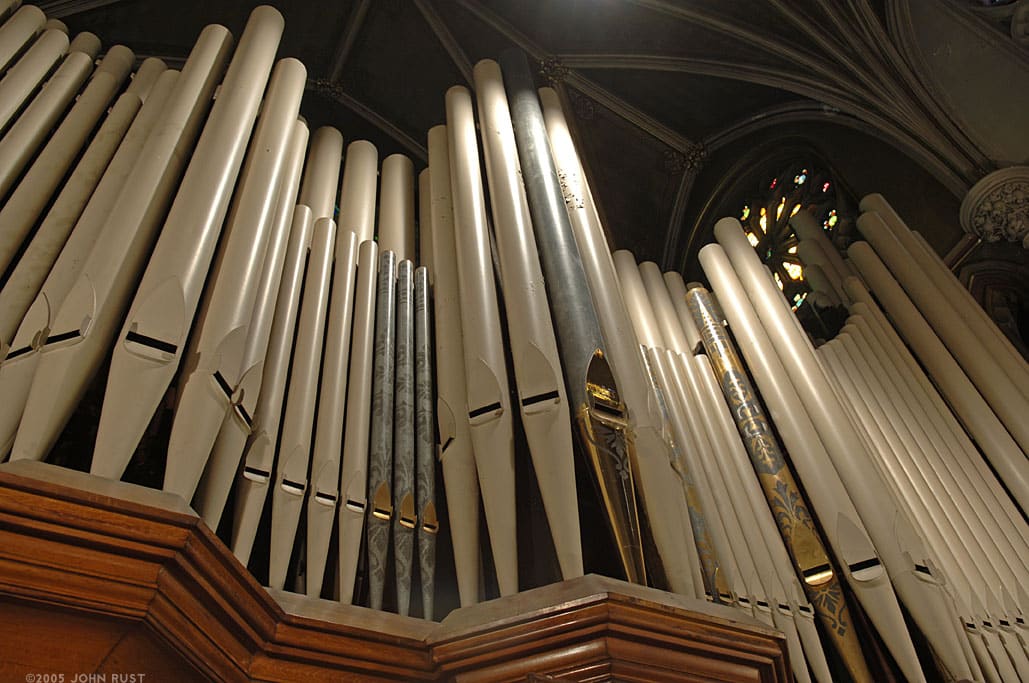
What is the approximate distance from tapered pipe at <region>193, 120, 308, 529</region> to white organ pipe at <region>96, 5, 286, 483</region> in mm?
73

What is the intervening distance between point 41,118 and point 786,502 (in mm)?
3433

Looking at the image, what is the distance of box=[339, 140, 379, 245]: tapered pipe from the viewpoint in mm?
4109

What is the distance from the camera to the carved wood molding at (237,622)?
137cm

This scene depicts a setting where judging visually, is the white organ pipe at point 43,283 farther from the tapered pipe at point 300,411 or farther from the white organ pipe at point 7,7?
the white organ pipe at point 7,7

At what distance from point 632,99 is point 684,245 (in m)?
1.45

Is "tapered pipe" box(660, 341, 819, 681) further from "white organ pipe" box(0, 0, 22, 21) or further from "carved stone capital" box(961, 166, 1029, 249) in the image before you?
"white organ pipe" box(0, 0, 22, 21)

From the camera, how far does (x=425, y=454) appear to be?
2621 mm

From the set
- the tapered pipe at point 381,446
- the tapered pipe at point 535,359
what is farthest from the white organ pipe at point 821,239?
the tapered pipe at point 381,446

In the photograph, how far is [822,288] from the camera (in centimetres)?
566

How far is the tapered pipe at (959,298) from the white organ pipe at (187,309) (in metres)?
3.83

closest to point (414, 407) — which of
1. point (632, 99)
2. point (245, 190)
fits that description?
point (245, 190)

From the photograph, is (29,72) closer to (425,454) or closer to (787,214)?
(425,454)

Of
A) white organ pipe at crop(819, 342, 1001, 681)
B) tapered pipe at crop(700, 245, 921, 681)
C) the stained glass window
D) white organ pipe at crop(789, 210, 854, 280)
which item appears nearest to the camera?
tapered pipe at crop(700, 245, 921, 681)

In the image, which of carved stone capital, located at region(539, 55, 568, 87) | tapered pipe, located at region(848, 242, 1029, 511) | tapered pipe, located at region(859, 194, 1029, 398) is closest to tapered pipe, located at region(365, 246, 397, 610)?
tapered pipe, located at region(848, 242, 1029, 511)
